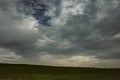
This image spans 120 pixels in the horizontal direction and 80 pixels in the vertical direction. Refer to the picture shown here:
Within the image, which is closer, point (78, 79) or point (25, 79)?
point (25, 79)

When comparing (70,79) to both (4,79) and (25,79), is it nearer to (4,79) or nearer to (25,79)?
(25,79)

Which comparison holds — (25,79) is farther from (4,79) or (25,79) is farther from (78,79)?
(78,79)

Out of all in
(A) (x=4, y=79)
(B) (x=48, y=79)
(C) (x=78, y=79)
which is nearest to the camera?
(A) (x=4, y=79)

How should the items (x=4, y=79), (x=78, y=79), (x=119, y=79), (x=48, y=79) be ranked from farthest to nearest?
(x=119, y=79) → (x=78, y=79) → (x=48, y=79) → (x=4, y=79)

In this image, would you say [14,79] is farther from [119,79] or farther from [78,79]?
[119,79]

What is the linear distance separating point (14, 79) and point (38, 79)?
4.66 meters

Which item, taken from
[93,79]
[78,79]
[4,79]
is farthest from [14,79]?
[93,79]

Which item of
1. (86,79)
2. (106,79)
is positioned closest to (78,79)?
(86,79)

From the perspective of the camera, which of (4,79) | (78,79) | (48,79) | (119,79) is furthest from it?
(119,79)

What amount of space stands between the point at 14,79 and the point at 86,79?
15.5 meters

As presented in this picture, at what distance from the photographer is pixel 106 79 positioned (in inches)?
1930

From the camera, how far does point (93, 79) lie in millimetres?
47812

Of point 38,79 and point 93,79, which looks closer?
point 38,79

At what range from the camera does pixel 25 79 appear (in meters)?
42.1
